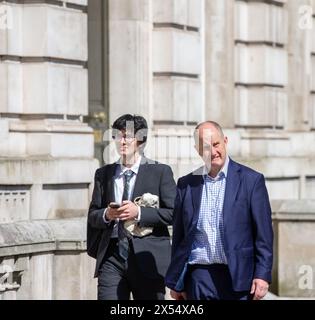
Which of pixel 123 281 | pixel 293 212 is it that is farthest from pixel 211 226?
pixel 293 212

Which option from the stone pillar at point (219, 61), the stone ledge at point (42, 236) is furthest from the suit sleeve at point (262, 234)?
the stone pillar at point (219, 61)

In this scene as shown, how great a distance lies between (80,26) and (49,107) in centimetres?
123

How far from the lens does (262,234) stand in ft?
33.5

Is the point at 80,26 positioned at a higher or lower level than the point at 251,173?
higher

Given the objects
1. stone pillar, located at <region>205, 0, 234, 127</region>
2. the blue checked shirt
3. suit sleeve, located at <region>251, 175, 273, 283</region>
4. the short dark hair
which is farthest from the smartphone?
stone pillar, located at <region>205, 0, 234, 127</region>

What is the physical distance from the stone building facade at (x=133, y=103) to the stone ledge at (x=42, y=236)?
0.04 ft

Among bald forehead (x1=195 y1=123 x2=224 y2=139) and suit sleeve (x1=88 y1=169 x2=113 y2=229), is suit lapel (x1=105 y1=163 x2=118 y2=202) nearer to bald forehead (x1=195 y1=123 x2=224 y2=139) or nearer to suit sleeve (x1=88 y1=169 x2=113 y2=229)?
suit sleeve (x1=88 y1=169 x2=113 y2=229)

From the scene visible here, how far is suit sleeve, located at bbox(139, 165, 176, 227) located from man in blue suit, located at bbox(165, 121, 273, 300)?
0.71m

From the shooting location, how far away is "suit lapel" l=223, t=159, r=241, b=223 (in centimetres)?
1025
